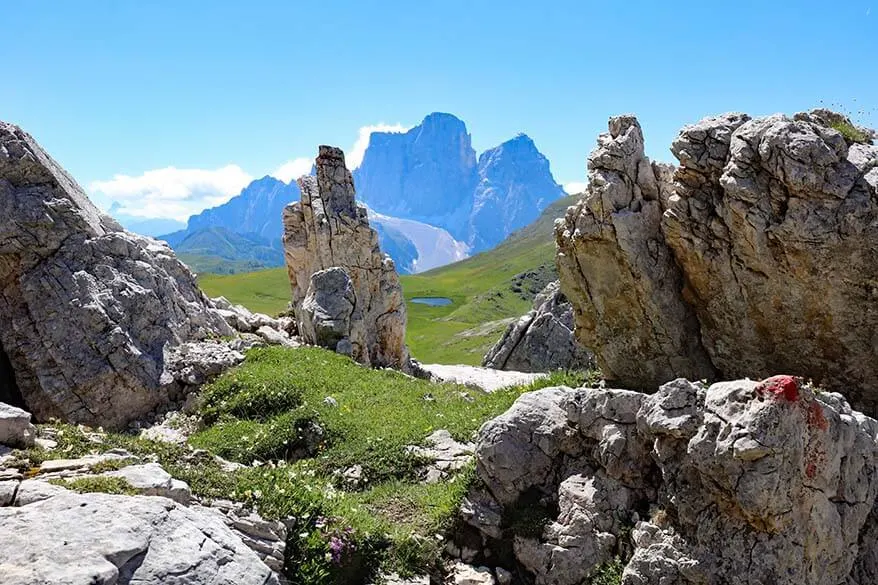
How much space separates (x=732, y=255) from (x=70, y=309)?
26243 mm

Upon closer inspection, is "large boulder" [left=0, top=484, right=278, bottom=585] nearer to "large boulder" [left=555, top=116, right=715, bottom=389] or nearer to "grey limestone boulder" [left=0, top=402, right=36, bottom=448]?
"grey limestone boulder" [left=0, top=402, right=36, bottom=448]

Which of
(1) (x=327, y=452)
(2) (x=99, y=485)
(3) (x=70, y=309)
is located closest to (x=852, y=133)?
(1) (x=327, y=452)

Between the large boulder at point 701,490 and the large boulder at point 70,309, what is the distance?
18.5 metres

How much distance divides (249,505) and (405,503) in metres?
4.75

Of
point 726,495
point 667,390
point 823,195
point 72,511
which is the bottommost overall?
point 726,495

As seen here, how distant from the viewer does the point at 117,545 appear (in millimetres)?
10328

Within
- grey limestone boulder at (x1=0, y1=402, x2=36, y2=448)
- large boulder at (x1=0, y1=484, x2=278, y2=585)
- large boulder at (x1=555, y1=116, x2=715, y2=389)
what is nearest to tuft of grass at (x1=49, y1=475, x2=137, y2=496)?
large boulder at (x1=0, y1=484, x2=278, y2=585)

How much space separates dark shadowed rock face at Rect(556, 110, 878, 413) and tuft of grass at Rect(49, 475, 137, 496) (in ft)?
53.6

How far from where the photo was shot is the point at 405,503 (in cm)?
1730

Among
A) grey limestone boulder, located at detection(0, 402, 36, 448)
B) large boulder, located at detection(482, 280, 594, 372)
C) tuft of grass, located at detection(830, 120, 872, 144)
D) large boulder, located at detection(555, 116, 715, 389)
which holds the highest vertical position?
tuft of grass, located at detection(830, 120, 872, 144)

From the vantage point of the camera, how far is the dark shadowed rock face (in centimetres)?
1800

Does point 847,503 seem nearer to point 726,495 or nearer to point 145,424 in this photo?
point 726,495

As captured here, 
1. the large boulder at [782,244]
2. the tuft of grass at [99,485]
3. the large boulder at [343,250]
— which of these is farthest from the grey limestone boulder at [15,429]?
the large boulder at [343,250]

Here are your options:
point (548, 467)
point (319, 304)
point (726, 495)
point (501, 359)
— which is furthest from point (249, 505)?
point (501, 359)
